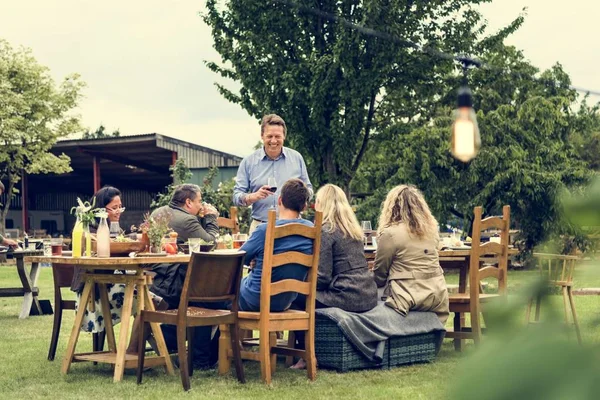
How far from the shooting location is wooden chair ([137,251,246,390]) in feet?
18.2

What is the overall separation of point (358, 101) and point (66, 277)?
14336 millimetres

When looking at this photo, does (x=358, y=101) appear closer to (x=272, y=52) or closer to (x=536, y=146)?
(x=272, y=52)

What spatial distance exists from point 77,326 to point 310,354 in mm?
1641

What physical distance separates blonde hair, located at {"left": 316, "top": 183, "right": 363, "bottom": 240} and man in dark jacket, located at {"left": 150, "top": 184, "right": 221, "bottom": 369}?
99 centimetres

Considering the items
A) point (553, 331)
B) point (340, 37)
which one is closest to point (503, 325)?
point (553, 331)

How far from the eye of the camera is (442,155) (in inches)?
818

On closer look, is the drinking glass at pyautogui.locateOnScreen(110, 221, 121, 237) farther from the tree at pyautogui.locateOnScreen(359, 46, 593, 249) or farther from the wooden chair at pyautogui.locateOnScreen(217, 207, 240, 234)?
the tree at pyautogui.locateOnScreen(359, 46, 593, 249)

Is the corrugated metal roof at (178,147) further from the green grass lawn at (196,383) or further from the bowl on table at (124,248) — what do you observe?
the bowl on table at (124,248)

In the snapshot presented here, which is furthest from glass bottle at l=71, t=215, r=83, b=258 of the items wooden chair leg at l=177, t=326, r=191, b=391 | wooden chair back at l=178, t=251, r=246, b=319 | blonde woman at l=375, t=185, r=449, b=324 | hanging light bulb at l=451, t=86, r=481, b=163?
hanging light bulb at l=451, t=86, r=481, b=163

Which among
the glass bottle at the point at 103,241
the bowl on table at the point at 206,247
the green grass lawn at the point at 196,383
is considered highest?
the glass bottle at the point at 103,241

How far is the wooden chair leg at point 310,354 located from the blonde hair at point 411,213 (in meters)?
1.18

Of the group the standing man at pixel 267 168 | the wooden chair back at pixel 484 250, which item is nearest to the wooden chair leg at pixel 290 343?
the standing man at pixel 267 168

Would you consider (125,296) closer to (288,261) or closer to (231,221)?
(288,261)

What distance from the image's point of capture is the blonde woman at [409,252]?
661cm
